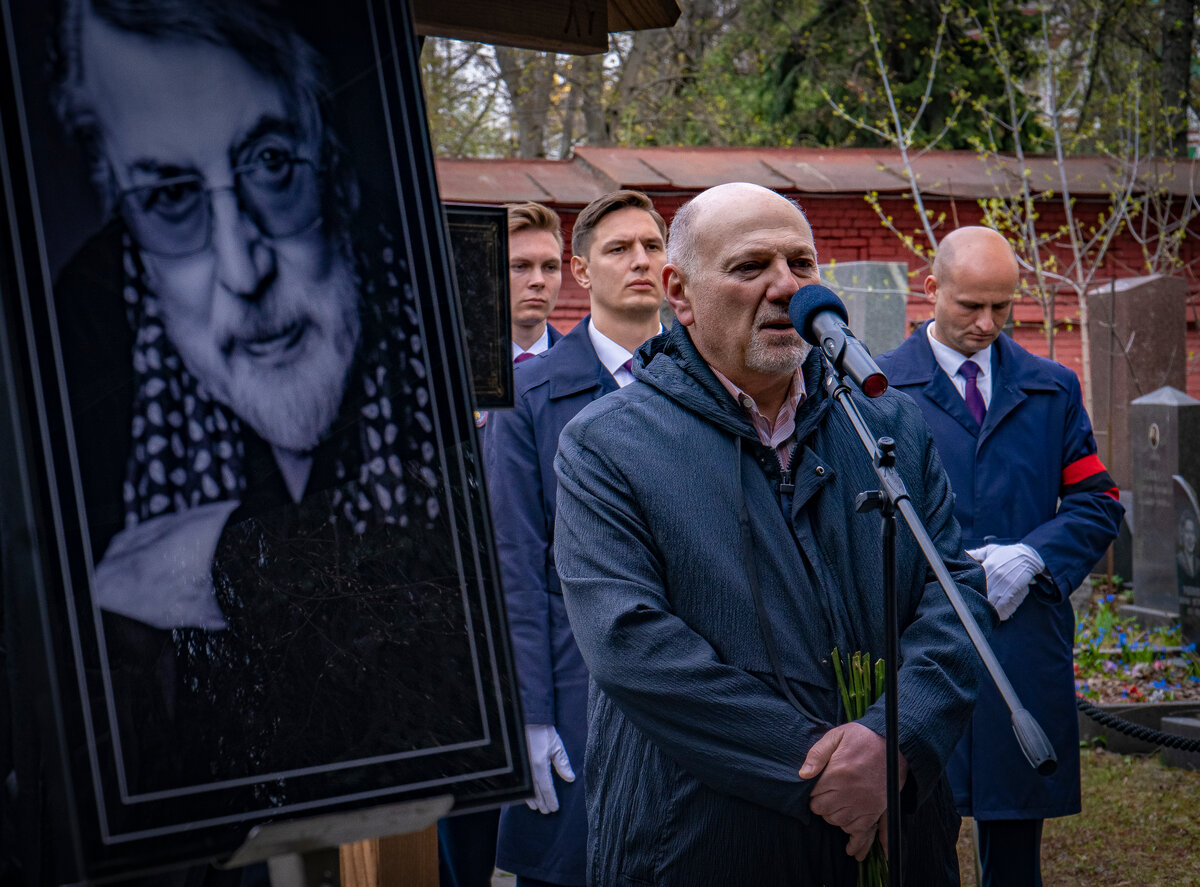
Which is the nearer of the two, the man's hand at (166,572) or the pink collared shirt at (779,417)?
the man's hand at (166,572)

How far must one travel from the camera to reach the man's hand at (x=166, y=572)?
124cm

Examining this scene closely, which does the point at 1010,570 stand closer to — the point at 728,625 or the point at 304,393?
the point at 728,625

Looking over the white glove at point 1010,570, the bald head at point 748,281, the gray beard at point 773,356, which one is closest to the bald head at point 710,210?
the bald head at point 748,281

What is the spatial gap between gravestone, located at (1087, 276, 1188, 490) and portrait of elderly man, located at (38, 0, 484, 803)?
31.7 feet

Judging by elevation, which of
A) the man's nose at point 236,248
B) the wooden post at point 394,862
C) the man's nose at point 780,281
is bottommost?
the wooden post at point 394,862

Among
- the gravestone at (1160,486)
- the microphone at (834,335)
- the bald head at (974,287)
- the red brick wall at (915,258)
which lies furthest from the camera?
the red brick wall at (915,258)

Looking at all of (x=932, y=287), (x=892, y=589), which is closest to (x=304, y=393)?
(x=892, y=589)

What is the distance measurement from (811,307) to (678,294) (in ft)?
1.36

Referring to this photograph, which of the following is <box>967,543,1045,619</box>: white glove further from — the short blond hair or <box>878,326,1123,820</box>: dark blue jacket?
the short blond hair

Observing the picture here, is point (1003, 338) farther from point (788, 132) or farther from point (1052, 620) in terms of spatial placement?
point (788, 132)

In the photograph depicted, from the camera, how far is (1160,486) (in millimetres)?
7824

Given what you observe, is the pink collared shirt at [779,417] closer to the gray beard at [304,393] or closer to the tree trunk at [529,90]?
the gray beard at [304,393]

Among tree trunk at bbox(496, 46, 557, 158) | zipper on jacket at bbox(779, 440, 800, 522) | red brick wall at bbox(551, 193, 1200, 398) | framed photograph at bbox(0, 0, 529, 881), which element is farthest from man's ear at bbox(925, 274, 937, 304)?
tree trunk at bbox(496, 46, 557, 158)

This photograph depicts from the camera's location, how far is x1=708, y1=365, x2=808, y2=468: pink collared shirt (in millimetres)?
2162
